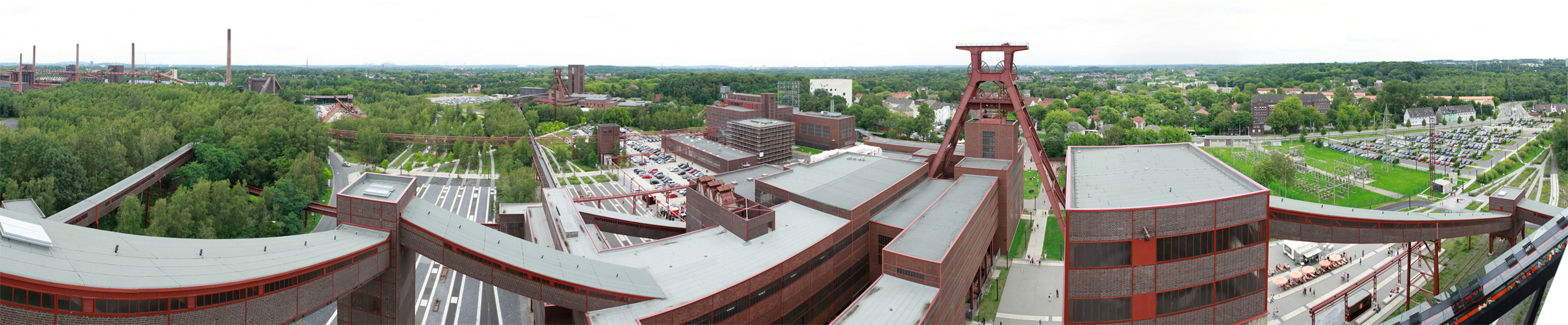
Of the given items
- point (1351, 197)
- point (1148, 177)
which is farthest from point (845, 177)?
point (1351, 197)

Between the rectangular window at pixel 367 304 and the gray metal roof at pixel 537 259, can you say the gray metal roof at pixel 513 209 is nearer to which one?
the rectangular window at pixel 367 304

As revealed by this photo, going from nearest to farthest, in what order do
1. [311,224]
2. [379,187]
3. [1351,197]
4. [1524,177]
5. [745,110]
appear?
[379,187] → [311,224] → [1351,197] → [1524,177] → [745,110]

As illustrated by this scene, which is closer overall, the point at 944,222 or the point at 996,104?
the point at 944,222

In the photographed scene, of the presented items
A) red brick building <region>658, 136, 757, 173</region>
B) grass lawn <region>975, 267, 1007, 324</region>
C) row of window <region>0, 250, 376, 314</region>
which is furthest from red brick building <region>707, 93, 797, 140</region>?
row of window <region>0, 250, 376, 314</region>

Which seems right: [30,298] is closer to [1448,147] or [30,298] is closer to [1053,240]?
[1053,240]

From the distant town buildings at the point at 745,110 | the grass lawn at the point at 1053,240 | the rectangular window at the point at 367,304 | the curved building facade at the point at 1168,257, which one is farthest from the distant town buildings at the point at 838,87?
the rectangular window at the point at 367,304

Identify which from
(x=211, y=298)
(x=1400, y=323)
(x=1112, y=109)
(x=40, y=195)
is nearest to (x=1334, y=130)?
(x=1112, y=109)
